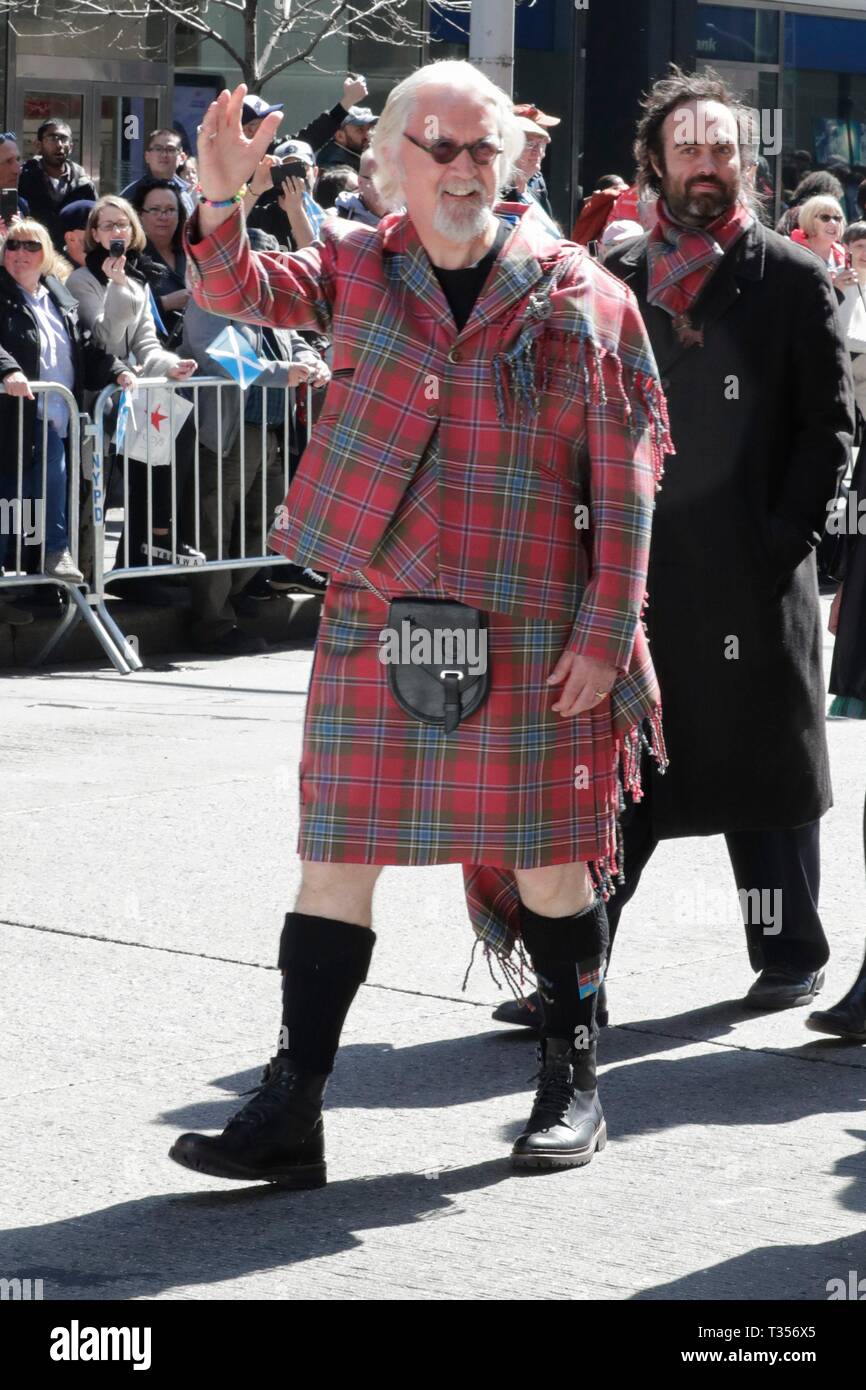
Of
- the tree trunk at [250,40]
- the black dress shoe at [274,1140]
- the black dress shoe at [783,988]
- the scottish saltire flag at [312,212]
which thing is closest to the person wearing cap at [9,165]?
the tree trunk at [250,40]

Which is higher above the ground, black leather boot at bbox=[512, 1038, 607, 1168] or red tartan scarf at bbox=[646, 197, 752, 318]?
red tartan scarf at bbox=[646, 197, 752, 318]

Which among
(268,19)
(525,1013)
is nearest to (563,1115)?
(525,1013)

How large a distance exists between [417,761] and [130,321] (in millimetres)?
6596

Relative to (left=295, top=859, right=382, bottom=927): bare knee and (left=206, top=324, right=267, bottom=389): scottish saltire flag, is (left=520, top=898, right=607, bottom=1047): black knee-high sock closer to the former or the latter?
(left=295, top=859, right=382, bottom=927): bare knee

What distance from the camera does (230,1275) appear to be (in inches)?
140

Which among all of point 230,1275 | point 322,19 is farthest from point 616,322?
point 322,19

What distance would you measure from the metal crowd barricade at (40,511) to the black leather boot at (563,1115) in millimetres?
5902

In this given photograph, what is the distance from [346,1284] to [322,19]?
17.1m

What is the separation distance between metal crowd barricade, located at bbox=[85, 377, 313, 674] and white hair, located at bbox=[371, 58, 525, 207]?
19.8 ft

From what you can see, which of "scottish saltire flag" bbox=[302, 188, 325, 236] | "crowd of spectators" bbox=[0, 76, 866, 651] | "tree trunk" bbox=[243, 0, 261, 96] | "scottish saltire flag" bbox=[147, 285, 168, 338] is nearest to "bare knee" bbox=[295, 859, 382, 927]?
"crowd of spectators" bbox=[0, 76, 866, 651]

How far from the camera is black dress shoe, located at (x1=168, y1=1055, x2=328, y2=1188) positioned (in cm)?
390

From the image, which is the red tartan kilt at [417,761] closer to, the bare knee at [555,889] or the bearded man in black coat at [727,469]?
the bare knee at [555,889]

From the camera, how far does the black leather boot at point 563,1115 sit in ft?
13.4
